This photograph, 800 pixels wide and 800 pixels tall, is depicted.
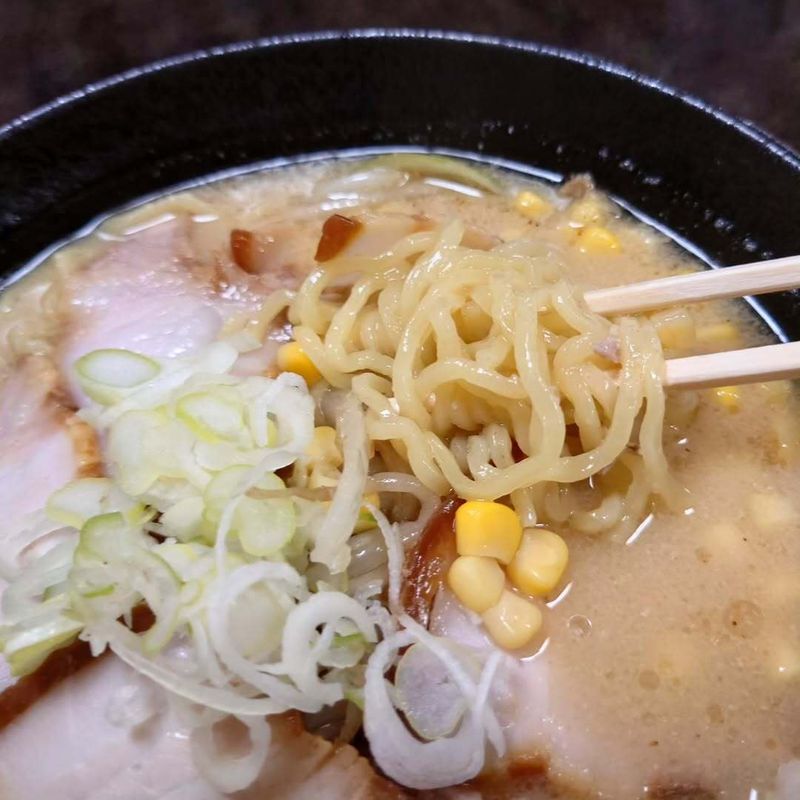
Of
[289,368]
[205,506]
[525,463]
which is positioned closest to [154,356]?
[289,368]

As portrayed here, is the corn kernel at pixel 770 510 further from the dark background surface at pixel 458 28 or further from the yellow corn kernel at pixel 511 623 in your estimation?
the dark background surface at pixel 458 28

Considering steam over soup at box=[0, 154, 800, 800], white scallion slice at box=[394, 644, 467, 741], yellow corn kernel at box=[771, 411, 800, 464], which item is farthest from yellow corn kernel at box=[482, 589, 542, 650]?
yellow corn kernel at box=[771, 411, 800, 464]

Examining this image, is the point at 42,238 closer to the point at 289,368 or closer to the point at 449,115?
the point at 289,368

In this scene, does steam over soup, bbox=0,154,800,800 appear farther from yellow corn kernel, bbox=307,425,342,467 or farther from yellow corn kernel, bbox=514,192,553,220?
yellow corn kernel, bbox=514,192,553,220

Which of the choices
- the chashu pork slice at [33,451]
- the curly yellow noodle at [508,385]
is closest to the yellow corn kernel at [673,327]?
the curly yellow noodle at [508,385]

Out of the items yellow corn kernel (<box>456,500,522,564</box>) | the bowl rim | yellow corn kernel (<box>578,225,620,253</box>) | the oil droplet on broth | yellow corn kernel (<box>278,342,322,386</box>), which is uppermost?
the bowl rim

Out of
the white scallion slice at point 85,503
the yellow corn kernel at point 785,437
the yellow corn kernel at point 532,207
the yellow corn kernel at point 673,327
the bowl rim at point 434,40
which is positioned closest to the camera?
the white scallion slice at point 85,503
